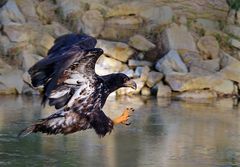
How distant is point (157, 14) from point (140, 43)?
1508 mm

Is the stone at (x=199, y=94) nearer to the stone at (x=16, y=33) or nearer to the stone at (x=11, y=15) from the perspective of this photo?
the stone at (x=16, y=33)

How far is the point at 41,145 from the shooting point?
34.9 feet

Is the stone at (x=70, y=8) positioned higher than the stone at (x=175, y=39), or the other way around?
the stone at (x=70, y=8)

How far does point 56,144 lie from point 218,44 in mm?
9027

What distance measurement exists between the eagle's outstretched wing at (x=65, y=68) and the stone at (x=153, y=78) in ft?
26.6

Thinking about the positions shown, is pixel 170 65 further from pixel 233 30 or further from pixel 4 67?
pixel 4 67

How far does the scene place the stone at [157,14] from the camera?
63.4 ft

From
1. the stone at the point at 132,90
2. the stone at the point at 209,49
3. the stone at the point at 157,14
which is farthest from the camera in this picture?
the stone at the point at 157,14

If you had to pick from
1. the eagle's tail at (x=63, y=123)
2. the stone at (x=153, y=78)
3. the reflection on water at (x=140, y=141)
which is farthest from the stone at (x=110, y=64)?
the eagle's tail at (x=63, y=123)

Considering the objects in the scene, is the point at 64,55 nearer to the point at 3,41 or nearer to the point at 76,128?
the point at 76,128

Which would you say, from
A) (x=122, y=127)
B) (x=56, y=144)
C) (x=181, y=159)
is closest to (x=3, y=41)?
(x=122, y=127)

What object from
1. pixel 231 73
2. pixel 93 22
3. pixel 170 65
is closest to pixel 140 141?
pixel 170 65

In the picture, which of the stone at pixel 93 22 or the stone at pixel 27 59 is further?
the stone at pixel 93 22

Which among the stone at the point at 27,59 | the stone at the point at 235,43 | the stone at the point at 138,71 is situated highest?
the stone at the point at 235,43
